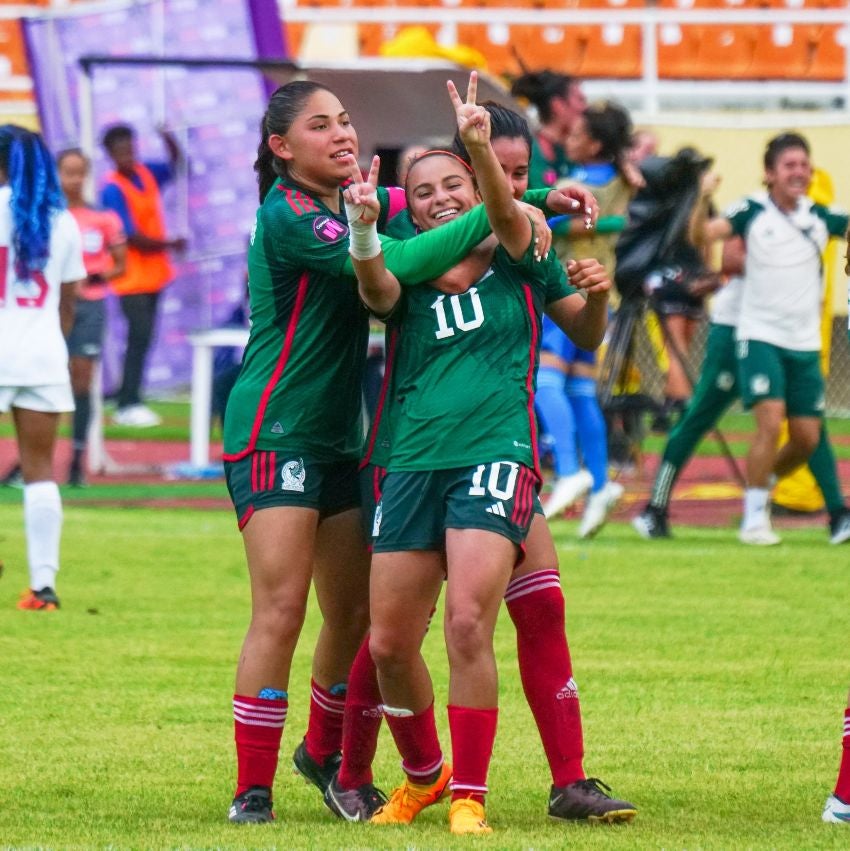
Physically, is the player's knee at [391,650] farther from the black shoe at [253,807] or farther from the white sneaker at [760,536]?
the white sneaker at [760,536]

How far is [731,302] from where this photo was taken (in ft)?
35.6

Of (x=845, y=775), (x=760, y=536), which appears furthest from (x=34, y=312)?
(x=845, y=775)

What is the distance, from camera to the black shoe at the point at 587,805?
487 centimetres

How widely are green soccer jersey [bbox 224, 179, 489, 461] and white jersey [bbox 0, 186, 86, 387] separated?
3.32 m

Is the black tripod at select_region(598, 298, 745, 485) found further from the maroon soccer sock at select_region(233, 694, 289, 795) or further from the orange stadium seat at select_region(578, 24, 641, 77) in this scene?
the orange stadium seat at select_region(578, 24, 641, 77)

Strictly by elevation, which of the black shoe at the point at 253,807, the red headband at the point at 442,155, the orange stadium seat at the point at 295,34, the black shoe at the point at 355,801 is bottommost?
the black shoe at the point at 355,801


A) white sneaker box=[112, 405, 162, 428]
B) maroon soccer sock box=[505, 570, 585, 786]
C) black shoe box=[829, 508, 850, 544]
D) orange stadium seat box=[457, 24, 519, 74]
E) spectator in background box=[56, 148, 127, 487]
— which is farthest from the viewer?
orange stadium seat box=[457, 24, 519, 74]

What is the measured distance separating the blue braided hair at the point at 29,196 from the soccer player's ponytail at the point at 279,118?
3285 millimetres

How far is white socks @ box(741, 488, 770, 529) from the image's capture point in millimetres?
10734

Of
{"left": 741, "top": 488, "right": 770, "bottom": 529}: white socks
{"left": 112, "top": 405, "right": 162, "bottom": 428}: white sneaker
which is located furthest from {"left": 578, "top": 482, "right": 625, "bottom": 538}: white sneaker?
{"left": 112, "top": 405, "right": 162, "bottom": 428}: white sneaker

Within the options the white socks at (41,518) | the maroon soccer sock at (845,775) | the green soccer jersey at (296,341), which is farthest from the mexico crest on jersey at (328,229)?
the white socks at (41,518)

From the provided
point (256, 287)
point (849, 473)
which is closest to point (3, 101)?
point (849, 473)

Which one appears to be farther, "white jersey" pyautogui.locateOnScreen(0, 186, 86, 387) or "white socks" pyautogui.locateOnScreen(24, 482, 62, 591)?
"white socks" pyautogui.locateOnScreen(24, 482, 62, 591)

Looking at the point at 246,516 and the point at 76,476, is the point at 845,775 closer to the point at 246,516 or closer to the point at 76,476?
the point at 246,516
